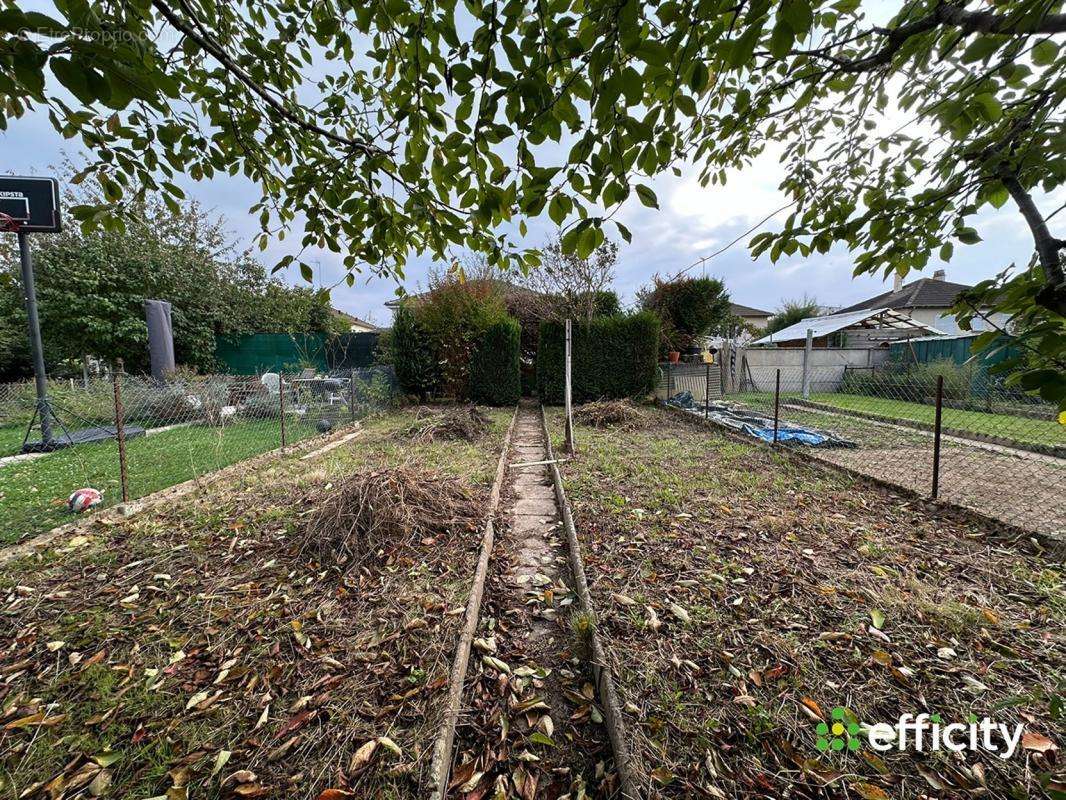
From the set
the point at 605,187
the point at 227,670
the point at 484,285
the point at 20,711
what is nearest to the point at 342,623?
the point at 227,670

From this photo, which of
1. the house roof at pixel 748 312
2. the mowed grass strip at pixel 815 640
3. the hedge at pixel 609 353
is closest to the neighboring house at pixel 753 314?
the house roof at pixel 748 312

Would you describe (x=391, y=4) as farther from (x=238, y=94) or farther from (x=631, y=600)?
(x=631, y=600)

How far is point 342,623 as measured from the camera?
222 cm

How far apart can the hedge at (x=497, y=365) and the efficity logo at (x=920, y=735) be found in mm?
10482

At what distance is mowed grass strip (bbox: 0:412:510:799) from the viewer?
1423 mm

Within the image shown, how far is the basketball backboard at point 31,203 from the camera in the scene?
20.0ft

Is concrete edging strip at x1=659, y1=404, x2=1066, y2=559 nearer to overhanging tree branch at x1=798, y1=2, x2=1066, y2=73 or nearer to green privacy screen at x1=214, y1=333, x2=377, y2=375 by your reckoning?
overhanging tree branch at x1=798, y1=2, x2=1066, y2=73

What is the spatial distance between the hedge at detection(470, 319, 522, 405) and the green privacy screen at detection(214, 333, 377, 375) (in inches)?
183

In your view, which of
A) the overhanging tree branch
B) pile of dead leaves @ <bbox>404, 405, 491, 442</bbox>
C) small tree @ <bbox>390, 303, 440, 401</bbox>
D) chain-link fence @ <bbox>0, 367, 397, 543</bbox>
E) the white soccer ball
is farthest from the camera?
small tree @ <bbox>390, 303, 440, 401</bbox>

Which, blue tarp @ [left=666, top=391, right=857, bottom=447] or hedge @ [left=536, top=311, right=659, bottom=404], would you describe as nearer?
blue tarp @ [left=666, top=391, right=857, bottom=447]

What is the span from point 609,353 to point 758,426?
481cm

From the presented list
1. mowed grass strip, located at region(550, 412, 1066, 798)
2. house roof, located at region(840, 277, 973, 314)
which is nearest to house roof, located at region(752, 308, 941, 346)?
house roof, located at region(840, 277, 973, 314)

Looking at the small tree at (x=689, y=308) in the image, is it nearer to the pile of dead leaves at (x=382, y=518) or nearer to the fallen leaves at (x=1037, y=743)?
the pile of dead leaves at (x=382, y=518)

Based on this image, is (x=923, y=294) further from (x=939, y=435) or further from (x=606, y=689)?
(x=606, y=689)
